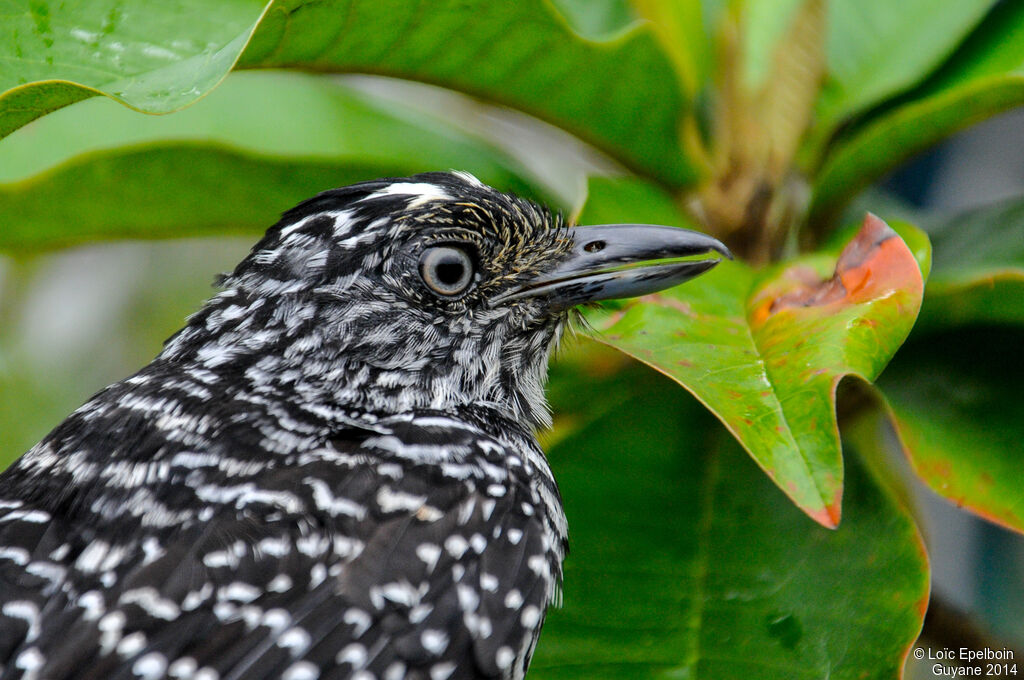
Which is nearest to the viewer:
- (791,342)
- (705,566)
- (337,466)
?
(791,342)

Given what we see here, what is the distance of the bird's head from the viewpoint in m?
2.03

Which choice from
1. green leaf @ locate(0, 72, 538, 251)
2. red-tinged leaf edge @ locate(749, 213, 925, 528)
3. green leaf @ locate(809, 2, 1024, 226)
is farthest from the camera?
green leaf @ locate(0, 72, 538, 251)

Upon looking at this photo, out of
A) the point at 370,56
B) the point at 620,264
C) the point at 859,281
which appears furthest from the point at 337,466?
the point at 859,281

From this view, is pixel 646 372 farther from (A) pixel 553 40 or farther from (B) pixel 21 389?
(B) pixel 21 389

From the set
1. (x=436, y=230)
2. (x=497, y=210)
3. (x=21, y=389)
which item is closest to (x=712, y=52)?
(x=497, y=210)

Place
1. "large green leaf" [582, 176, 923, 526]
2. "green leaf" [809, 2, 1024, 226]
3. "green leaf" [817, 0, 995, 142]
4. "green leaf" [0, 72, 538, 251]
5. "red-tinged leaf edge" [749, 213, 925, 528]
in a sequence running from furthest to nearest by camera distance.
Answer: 1. "green leaf" [817, 0, 995, 142]
2. "green leaf" [0, 72, 538, 251]
3. "green leaf" [809, 2, 1024, 226]
4. "red-tinged leaf edge" [749, 213, 925, 528]
5. "large green leaf" [582, 176, 923, 526]

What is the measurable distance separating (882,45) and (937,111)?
60 cm

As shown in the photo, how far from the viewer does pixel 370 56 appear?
6.42ft

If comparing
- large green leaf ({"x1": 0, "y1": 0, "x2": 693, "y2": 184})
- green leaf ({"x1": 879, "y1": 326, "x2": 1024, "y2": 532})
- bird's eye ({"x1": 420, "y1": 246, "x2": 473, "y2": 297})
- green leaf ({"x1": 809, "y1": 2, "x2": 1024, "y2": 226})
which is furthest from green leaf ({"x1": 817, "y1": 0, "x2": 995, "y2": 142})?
bird's eye ({"x1": 420, "y1": 246, "x2": 473, "y2": 297})

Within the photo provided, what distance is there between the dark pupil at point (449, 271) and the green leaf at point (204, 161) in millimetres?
380

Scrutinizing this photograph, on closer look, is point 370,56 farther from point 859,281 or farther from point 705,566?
point 705,566

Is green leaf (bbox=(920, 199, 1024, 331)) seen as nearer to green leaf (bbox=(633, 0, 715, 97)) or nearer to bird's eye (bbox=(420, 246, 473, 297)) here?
green leaf (bbox=(633, 0, 715, 97))

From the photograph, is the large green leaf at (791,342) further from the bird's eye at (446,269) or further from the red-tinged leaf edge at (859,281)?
the bird's eye at (446,269)

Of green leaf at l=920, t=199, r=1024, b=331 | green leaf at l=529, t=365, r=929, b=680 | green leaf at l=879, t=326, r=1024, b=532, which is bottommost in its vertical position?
green leaf at l=529, t=365, r=929, b=680
